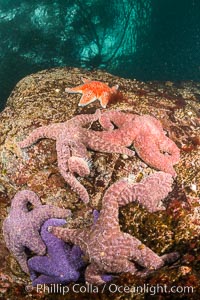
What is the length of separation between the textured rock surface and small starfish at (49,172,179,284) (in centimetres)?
16

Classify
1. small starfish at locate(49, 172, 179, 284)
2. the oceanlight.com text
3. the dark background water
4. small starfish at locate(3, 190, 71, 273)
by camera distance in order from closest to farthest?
the oceanlight.com text
small starfish at locate(49, 172, 179, 284)
small starfish at locate(3, 190, 71, 273)
the dark background water

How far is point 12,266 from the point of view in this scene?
434cm

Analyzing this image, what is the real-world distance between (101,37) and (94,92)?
491 cm

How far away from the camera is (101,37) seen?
31.5ft

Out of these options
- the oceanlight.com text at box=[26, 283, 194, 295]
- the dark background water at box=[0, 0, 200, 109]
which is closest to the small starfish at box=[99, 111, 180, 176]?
the oceanlight.com text at box=[26, 283, 194, 295]

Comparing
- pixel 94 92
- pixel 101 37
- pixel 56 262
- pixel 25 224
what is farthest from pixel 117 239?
pixel 101 37

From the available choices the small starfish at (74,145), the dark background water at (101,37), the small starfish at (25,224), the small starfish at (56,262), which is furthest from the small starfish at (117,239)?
the dark background water at (101,37)

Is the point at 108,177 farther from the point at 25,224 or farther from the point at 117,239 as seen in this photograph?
the point at 25,224

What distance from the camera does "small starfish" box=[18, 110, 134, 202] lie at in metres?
4.20

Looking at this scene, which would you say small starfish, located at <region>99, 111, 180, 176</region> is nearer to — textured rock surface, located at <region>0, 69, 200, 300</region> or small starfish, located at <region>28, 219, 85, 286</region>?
textured rock surface, located at <region>0, 69, 200, 300</region>

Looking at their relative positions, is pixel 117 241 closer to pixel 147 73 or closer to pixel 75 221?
pixel 75 221

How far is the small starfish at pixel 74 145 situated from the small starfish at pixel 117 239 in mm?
471

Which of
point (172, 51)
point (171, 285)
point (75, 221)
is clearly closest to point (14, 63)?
point (172, 51)

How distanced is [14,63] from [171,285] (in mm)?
7817
